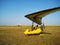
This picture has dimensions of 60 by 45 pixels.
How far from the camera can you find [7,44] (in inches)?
195

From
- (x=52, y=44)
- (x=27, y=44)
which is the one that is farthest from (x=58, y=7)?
(x=27, y=44)

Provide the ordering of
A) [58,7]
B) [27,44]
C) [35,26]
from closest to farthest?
[27,44]
[58,7]
[35,26]

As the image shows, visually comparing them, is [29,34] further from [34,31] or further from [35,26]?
[35,26]

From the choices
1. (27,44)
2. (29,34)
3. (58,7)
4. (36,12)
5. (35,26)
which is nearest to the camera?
(27,44)

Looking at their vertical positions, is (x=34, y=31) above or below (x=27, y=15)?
below

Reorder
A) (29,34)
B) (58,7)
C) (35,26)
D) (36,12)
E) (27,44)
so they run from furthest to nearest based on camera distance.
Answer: (35,26), (29,34), (36,12), (58,7), (27,44)

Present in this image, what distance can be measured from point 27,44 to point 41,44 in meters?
0.46

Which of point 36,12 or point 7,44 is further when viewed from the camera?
point 36,12

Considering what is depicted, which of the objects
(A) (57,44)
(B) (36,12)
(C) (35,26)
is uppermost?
(B) (36,12)

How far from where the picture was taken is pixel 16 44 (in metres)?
4.92

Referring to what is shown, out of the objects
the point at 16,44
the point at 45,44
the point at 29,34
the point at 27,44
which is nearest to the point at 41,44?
the point at 45,44

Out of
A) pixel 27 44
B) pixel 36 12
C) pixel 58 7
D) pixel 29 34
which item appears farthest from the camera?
pixel 29 34

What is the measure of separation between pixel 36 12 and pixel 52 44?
5.10 feet

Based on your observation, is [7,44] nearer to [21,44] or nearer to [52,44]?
[21,44]
